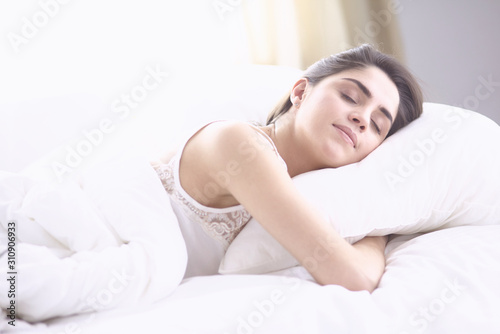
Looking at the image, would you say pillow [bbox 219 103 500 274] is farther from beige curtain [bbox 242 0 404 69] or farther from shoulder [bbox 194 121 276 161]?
beige curtain [bbox 242 0 404 69]

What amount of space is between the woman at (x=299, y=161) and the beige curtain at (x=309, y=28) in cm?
90

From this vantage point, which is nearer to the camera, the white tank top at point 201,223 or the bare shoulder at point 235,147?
the bare shoulder at point 235,147

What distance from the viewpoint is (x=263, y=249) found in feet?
3.37

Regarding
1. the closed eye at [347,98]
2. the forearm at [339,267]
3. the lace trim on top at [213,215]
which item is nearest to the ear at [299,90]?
the closed eye at [347,98]

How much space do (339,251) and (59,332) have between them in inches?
20.3

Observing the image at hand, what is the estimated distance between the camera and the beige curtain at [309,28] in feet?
7.15

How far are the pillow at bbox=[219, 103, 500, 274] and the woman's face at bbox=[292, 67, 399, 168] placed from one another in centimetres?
4

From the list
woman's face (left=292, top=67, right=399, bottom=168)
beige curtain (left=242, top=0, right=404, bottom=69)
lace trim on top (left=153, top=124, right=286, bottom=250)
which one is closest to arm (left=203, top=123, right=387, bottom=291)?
lace trim on top (left=153, top=124, right=286, bottom=250)

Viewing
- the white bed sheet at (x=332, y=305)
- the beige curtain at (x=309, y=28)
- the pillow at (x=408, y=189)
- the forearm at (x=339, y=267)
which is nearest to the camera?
the white bed sheet at (x=332, y=305)

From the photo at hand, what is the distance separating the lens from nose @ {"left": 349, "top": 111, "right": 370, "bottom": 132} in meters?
1.16

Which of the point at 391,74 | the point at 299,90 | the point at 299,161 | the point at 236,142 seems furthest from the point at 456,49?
the point at 236,142
